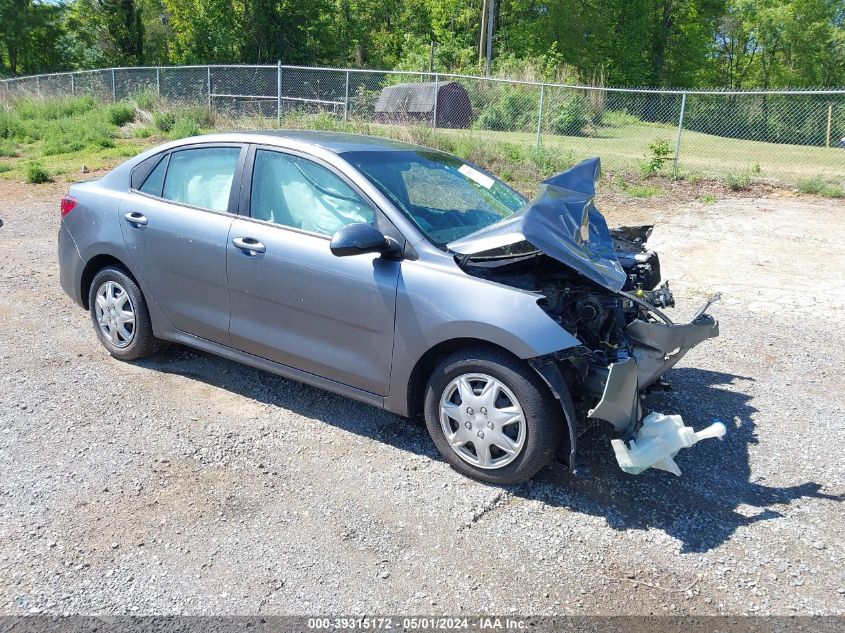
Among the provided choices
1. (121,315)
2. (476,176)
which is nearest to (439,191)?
(476,176)

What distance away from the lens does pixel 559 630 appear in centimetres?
283

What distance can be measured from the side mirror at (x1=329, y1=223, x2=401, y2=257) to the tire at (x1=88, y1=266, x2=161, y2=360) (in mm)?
1954

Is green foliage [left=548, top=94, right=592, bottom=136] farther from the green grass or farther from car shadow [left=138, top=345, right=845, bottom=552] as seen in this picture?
car shadow [left=138, top=345, right=845, bottom=552]

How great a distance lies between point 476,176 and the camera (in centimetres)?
502

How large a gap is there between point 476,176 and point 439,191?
53cm

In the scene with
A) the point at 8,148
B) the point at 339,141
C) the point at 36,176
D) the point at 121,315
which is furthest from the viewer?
the point at 8,148

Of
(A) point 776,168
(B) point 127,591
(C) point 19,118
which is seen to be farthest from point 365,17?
A: (B) point 127,591

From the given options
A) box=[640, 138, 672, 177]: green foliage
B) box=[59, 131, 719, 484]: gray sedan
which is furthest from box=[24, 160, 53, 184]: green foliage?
box=[640, 138, 672, 177]: green foliage

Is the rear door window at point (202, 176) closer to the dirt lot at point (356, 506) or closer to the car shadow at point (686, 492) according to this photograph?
the dirt lot at point (356, 506)

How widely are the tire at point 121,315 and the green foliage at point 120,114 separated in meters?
18.2

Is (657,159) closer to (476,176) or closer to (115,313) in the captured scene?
(476,176)

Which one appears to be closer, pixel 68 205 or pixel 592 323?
pixel 592 323

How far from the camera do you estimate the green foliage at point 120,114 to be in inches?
846

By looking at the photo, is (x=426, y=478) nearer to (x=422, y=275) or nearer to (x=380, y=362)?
(x=380, y=362)
